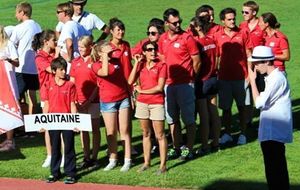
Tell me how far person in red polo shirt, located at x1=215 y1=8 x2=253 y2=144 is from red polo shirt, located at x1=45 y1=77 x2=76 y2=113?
2516 millimetres

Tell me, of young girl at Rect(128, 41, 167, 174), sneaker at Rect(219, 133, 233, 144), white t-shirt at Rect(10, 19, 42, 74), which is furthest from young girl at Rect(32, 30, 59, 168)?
sneaker at Rect(219, 133, 233, 144)

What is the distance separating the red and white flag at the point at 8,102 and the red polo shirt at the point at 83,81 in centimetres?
138

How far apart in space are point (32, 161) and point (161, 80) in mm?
2381

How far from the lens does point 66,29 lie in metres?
11.2

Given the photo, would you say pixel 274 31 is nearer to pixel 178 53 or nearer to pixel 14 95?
pixel 178 53

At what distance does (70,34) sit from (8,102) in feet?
4.41

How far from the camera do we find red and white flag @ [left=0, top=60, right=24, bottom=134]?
36.1ft

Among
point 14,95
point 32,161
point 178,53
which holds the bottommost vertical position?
point 32,161

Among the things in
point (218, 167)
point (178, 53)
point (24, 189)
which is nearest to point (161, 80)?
point (178, 53)

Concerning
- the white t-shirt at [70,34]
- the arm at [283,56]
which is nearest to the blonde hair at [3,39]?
the white t-shirt at [70,34]

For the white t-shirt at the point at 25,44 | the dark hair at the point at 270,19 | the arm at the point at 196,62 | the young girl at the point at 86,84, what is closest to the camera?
the young girl at the point at 86,84

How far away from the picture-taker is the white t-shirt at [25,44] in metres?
12.1

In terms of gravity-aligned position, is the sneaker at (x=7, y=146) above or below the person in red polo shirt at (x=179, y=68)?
below

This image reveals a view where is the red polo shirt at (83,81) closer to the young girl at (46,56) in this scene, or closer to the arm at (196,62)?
the young girl at (46,56)
